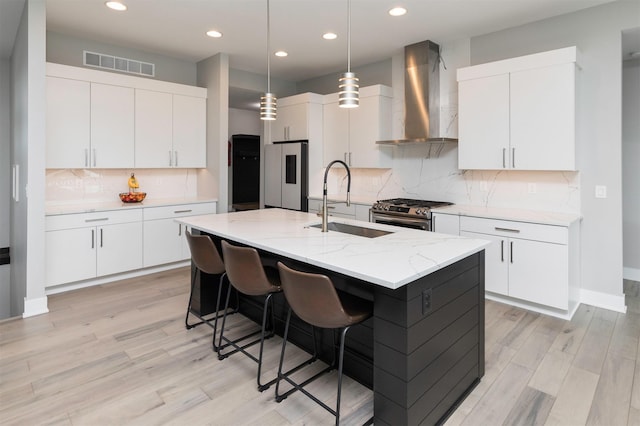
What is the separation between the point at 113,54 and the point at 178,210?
2.03m

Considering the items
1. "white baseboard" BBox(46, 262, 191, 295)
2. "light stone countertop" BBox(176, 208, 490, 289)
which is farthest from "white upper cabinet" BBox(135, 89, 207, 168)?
"light stone countertop" BBox(176, 208, 490, 289)

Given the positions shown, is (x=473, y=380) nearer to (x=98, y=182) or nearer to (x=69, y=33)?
(x=98, y=182)

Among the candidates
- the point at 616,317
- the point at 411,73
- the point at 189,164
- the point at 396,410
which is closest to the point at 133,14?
the point at 189,164

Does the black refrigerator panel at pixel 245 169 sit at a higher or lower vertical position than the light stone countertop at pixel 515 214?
higher

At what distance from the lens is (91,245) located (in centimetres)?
414

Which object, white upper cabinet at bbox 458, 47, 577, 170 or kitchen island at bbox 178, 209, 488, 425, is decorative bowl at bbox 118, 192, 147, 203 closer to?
kitchen island at bbox 178, 209, 488, 425

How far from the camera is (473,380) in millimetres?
2348

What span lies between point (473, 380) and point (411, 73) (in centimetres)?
348

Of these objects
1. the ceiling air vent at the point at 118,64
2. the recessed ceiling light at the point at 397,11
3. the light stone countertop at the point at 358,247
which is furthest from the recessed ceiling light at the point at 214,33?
the light stone countertop at the point at 358,247

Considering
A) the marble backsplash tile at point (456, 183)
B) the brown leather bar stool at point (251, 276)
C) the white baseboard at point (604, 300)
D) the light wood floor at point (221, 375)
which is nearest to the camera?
the light wood floor at point (221, 375)

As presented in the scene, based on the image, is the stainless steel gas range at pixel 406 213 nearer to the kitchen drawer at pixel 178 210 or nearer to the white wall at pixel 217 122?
the white wall at pixel 217 122

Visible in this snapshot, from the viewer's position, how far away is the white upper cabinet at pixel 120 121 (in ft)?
13.4

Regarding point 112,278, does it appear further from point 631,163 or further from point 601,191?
point 631,163

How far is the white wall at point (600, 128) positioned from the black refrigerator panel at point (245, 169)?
5860 mm
